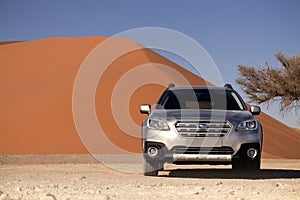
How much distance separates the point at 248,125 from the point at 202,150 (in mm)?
1031

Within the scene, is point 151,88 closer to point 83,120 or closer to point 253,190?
point 83,120

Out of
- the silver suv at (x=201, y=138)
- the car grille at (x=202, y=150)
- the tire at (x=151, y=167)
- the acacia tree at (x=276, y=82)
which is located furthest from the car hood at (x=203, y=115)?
the acacia tree at (x=276, y=82)

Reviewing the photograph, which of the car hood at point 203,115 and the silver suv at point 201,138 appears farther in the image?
A: the car hood at point 203,115

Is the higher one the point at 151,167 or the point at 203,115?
the point at 203,115

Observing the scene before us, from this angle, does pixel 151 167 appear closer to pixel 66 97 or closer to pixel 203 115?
pixel 203 115

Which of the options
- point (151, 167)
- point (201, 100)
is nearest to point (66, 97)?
point (201, 100)

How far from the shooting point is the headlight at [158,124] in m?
10.4

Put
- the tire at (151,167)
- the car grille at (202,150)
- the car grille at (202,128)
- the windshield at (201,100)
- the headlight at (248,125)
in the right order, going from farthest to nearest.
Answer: the windshield at (201,100) < the tire at (151,167) < the headlight at (248,125) < the car grille at (202,128) < the car grille at (202,150)

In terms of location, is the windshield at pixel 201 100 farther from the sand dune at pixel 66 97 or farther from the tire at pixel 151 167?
the sand dune at pixel 66 97

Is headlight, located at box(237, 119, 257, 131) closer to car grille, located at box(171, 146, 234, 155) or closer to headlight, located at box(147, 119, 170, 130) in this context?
car grille, located at box(171, 146, 234, 155)

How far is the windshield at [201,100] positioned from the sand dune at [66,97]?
17931mm

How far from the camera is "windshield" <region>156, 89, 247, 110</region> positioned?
1148cm

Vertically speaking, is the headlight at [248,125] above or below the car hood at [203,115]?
below

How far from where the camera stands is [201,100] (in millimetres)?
11734
